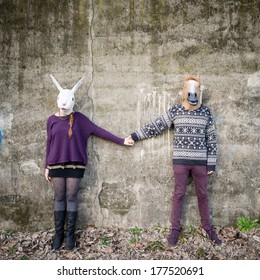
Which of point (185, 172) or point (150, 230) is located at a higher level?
point (185, 172)

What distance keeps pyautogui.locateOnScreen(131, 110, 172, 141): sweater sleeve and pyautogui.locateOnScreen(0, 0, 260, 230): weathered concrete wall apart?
0.14m

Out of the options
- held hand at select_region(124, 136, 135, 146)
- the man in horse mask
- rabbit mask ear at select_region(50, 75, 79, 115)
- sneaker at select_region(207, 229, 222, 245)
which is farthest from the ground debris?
rabbit mask ear at select_region(50, 75, 79, 115)

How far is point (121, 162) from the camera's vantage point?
5324mm

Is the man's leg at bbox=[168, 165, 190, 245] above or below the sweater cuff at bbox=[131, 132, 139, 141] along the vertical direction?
below

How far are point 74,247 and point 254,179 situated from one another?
→ 2.55 meters

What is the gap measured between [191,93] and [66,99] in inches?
61.3

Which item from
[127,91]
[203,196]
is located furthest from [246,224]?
[127,91]

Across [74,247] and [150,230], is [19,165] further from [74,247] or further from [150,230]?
[150,230]

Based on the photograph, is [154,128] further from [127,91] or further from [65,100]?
[65,100]

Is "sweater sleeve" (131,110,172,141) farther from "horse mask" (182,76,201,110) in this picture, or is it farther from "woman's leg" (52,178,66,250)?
"woman's leg" (52,178,66,250)

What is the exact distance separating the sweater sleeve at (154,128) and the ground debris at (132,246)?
1.27 metres

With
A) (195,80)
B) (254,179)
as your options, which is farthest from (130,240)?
(195,80)

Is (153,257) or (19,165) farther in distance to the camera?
(19,165)

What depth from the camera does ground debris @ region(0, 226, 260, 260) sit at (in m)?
4.90
